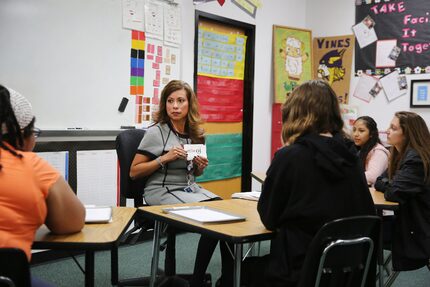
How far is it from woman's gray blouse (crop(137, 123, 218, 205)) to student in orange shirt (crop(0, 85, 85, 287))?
1153 mm

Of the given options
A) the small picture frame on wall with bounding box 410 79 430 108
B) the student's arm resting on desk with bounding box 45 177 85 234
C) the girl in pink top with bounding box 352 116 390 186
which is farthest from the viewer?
the small picture frame on wall with bounding box 410 79 430 108

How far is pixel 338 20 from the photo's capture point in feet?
18.9

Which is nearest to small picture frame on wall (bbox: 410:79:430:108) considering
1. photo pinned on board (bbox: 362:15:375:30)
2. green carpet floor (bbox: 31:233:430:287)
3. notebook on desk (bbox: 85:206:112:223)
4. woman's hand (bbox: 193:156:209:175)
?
photo pinned on board (bbox: 362:15:375:30)

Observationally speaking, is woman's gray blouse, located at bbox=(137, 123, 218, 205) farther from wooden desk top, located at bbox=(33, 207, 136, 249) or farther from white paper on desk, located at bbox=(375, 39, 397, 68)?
white paper on desk, located at bbox=(375, 39, 397, 68)

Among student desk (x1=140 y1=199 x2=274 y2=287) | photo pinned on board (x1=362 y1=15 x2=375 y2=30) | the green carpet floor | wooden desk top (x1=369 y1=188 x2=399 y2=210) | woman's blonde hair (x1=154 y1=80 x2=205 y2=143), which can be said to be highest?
photo pinned on board (x1=362 y1=15 x2=375 y2=30)

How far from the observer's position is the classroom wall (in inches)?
209

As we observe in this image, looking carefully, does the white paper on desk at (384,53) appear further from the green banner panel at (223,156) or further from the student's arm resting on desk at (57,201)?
the student's arm resting on desk at (57,201)

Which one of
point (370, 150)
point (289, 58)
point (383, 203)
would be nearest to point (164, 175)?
point (383, 203)

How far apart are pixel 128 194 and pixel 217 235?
51.1 inches

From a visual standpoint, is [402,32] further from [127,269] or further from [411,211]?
[127,269]

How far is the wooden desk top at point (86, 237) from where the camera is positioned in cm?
150

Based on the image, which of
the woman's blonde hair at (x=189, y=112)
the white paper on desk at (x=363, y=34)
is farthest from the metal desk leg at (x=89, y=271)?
the white paper on desk at (x=363, y=34)

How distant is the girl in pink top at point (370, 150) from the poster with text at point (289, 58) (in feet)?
5.55

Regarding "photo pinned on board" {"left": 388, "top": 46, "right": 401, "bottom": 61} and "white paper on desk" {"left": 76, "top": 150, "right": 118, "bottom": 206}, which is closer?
"white paper on desk" {"left": 76, "top": 150, "right": 118, "bottom": 206}
